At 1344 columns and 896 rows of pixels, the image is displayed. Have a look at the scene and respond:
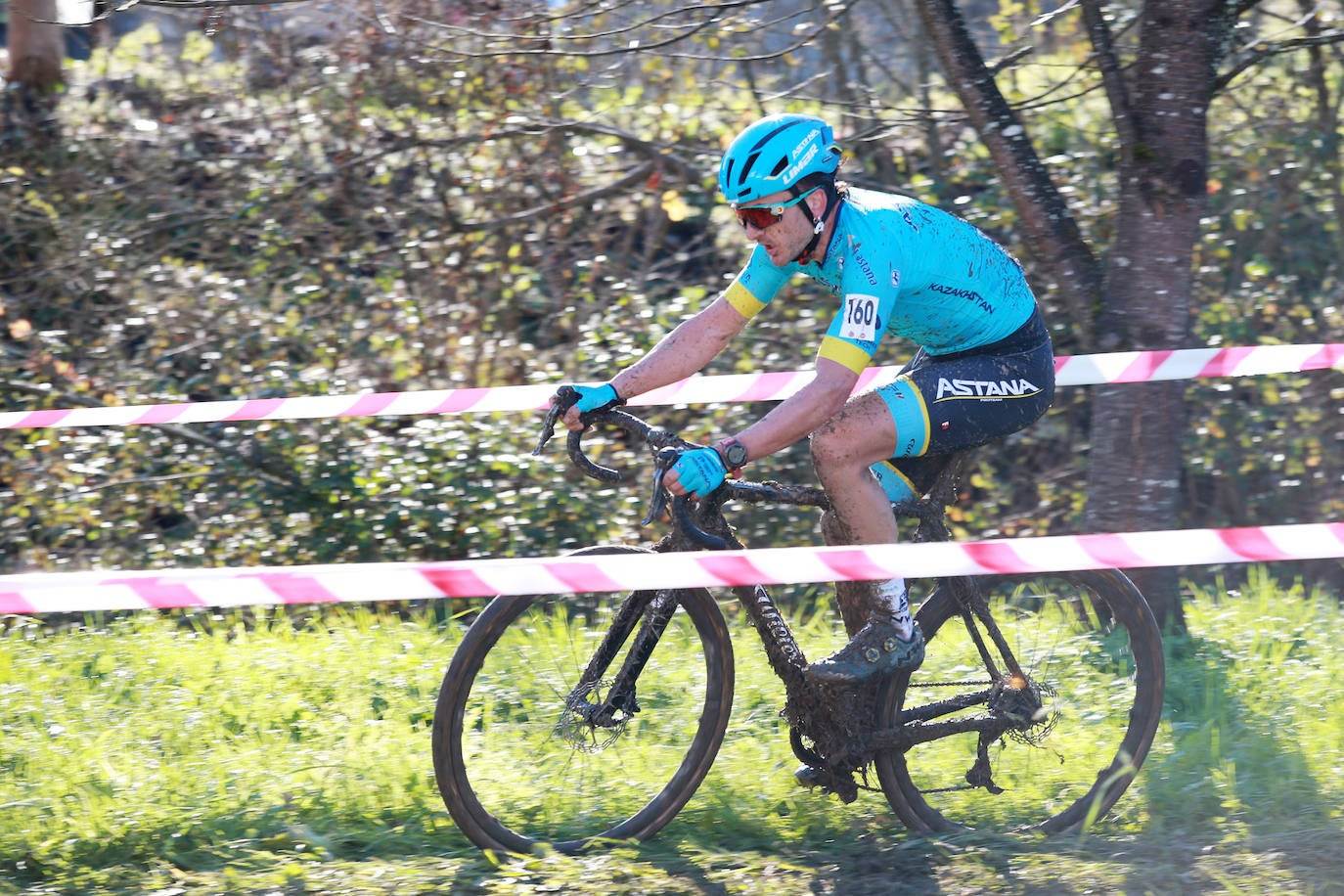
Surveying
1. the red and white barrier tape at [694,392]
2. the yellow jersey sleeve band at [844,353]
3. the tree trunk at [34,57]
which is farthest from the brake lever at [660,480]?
the tree trunk at [34,57]

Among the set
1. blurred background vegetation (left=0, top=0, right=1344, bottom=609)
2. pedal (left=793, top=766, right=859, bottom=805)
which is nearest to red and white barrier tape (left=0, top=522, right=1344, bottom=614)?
pedal (left=793, top=766, right=859, bottom=805)

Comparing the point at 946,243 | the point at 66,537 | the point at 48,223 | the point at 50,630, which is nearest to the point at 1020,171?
the point at 946,243

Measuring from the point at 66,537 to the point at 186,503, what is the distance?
705mm

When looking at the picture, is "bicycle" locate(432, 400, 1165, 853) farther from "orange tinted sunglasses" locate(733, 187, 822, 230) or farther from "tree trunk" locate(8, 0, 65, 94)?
"tree trunk" locate(8, 0, 65, 94)

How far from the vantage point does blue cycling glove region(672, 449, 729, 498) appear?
3758 millimetres

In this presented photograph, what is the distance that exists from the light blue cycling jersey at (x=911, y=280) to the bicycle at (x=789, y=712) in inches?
17.0

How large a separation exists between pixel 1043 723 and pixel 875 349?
1313 millimetres

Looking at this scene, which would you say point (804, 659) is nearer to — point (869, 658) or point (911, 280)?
point (869, 658)

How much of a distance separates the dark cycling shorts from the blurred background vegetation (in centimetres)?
329

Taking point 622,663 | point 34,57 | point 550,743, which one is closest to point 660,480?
point 622,663

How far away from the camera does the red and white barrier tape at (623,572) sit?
387 cm

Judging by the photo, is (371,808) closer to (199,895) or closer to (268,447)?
(199,895)

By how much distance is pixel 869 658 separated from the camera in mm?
4184

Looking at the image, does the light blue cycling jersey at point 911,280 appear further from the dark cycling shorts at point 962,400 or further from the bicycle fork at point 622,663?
the bicycle fork at point 622,663
